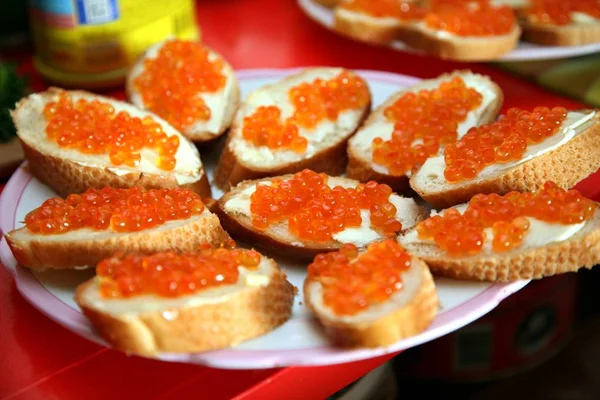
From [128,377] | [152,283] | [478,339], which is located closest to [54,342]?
[128,377]

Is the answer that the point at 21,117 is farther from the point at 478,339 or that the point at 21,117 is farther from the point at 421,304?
the point at 478,339

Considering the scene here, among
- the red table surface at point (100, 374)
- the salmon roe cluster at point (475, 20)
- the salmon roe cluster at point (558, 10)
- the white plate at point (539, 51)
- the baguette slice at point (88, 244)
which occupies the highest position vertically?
the salmon roe cluster at point (558, 10)

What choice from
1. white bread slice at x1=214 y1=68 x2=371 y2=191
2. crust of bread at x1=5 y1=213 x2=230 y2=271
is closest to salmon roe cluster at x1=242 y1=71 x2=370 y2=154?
white bread slice at x1=214 y1=68 x2=371 y2=191

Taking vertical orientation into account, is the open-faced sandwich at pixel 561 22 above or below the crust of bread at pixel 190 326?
above

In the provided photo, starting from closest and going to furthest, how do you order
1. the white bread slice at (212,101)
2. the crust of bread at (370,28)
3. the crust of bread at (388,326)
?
the crust of bread at (388,326)
the white bread slice at (212,101)
the crust of bread at (370,28)

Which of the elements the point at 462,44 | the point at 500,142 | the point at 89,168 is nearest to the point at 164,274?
the point at 89,168

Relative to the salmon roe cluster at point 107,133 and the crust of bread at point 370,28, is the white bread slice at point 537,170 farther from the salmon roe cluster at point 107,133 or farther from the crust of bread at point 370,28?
the crust of bread at point 370,28

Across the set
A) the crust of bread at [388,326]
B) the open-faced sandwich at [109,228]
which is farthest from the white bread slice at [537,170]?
the open-faced sandwich at [109,228]

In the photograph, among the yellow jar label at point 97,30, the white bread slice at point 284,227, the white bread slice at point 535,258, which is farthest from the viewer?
the yellow jar label at point 97,30
